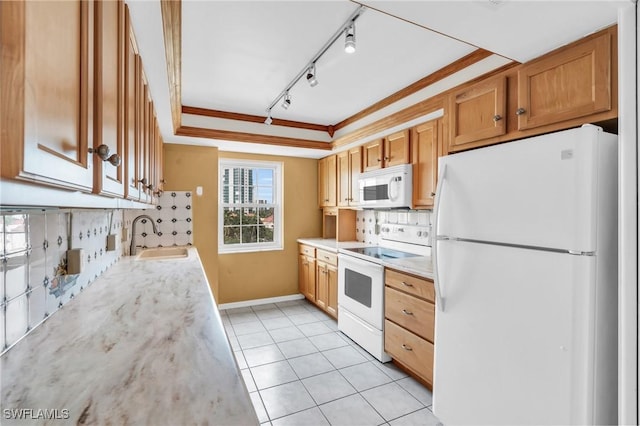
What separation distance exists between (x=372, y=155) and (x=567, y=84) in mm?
1970

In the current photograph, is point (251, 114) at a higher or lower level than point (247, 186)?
higher

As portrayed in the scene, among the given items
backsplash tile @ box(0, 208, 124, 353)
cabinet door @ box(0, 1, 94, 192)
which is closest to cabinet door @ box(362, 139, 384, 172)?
backsplash tile @ box(0, 208, 124, 353)

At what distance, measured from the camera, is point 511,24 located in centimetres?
130

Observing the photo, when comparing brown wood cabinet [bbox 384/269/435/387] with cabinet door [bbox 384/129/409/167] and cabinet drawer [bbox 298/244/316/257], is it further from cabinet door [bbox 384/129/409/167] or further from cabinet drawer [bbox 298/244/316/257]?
cabinet drawer [bbox 298/244/316/257]

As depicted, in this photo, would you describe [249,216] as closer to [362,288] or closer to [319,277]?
[319,277]

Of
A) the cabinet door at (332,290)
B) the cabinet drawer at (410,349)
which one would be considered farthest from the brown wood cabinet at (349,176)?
the cabinet drawer at (410,349)

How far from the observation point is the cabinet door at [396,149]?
2816 mm

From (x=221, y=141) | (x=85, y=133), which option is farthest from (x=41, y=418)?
(x=221, y=141)

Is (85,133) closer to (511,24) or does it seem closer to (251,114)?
(511,24)

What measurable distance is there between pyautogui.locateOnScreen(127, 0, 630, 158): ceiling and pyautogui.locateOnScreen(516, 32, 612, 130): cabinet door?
0.07m

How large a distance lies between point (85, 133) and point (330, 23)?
1559 mm

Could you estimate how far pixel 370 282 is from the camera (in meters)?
2.77

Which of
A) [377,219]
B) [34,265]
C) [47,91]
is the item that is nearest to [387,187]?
[377,219]

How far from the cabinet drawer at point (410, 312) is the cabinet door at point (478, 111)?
3.78 ft
